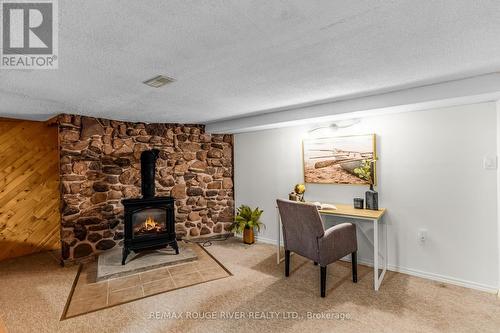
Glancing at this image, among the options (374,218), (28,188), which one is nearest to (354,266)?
(374,218)

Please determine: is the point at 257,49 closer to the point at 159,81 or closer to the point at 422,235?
the point at 159,81

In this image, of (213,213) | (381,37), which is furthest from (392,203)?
(213,213)

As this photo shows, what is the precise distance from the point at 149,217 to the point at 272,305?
2.13 metres

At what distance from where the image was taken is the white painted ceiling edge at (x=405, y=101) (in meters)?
2.18

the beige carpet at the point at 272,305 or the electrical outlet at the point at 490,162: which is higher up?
the electrical outlet at the point at 490,162

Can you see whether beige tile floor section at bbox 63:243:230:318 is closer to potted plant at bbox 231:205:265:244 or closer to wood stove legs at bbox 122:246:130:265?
wood stove legs at bbox 122:246:130:265

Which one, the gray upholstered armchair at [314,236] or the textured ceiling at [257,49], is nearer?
the textured ceiling at [257,49]

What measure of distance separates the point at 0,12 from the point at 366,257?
12.8 feet

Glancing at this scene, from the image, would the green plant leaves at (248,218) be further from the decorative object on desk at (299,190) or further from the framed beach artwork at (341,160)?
the framed beach artwork at (341,160)

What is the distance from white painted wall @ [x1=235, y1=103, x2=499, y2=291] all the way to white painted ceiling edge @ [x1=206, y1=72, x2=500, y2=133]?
9.4 inches

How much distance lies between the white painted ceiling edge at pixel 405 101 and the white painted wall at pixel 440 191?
0.78 feet

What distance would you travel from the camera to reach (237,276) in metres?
3.02

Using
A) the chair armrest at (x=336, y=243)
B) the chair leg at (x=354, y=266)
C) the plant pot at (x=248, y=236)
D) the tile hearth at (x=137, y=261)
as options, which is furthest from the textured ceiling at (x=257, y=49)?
the plant pot at (x=248, y=236)

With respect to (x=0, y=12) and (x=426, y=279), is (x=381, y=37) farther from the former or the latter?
(x=426, y=279)
